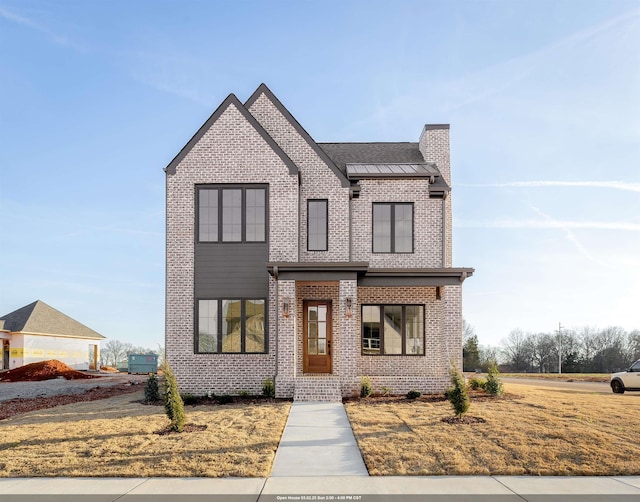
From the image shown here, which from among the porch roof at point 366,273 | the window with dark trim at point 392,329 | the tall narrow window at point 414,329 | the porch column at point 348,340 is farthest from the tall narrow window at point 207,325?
the tall narrow window at point 414,329

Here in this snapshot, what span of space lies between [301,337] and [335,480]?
429 inches

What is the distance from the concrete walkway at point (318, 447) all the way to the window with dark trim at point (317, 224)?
21.9ft

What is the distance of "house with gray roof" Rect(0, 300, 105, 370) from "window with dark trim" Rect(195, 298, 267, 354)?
26.8 metres

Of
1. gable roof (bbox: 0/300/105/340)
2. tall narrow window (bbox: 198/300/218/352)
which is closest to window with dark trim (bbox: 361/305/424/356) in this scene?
tall narrow window (bbox: 198/300/218/352)

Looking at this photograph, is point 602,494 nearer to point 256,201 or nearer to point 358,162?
point 256,201

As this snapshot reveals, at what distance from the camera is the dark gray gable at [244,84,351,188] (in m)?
19.5

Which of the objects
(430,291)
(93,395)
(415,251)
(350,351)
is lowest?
(93,395)

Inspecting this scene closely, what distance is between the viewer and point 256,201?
1842cm

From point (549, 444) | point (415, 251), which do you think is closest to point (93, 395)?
point (415, 251)

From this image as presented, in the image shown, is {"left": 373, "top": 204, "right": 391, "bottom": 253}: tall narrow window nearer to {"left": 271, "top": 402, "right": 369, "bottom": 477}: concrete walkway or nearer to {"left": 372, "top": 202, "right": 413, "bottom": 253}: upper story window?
{"left": 372, "top": 202, "right": 413, "bottom": 253}: upper story window

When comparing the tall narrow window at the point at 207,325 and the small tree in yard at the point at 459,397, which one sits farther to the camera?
the tall narrow window at the point at 207,325

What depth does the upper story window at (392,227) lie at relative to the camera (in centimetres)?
1988

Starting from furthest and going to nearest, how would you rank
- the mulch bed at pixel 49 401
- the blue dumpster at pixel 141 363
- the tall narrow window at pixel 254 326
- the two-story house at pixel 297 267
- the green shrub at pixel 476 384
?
1. the blue dumpster at pixel 141 363
2. the green shrub at pixel 476 384
3. the tall narrow window at pixel 254 326
4. the two-story house at pixel 297 267
5. the mulch bed at pixel 49 401

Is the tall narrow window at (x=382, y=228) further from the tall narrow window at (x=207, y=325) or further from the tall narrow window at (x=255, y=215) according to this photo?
the tall narrow window at (x=207, y=325)
